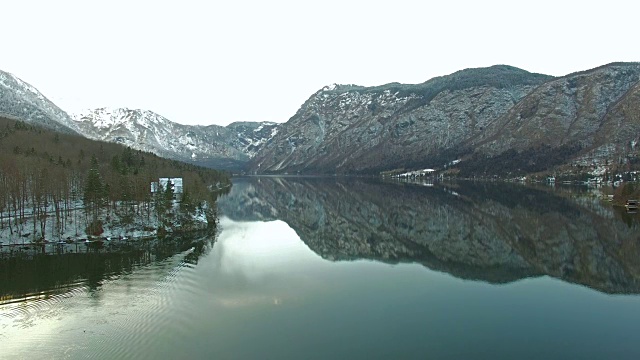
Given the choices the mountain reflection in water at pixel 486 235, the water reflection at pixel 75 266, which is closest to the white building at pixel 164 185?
the mountain reflection in water at pixel 486 235

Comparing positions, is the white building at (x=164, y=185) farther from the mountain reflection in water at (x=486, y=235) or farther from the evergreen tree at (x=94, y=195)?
the mountain reflection in water at (x=486, y=235)

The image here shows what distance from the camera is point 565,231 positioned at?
8375 cm

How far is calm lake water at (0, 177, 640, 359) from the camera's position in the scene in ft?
106

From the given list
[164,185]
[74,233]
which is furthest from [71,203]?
[164,185]

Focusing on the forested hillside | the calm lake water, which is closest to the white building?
the forested hillside

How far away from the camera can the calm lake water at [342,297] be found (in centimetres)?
3234

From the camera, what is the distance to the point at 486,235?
83000 millimetres

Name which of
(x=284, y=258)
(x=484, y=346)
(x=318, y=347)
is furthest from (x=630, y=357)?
(x=284, y=258)

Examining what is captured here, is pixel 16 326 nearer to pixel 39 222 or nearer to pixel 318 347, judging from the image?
pixel 318 347

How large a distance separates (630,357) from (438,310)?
14812mm

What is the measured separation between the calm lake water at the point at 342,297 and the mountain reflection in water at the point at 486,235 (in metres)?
0.51

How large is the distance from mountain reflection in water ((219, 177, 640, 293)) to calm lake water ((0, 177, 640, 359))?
0.51 metres

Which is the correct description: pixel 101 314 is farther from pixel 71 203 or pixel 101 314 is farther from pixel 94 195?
pixel 71 203

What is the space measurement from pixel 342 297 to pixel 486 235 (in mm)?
48400
